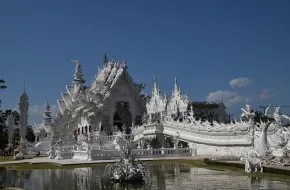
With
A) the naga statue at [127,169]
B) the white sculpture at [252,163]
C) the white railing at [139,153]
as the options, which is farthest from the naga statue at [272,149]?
the white railing at [139,153]

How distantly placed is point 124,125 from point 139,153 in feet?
53.6

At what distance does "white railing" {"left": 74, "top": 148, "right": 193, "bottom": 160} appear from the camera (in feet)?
104

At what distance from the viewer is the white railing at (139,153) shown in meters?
31.8

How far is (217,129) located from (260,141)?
31.3 ft

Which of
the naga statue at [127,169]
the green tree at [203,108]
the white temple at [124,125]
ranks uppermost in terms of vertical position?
the green tree at [203,108]

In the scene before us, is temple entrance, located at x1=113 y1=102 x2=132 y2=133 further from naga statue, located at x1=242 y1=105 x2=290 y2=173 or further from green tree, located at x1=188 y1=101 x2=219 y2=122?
naga statue, located at x1=242 y1=105 x2=290 y2=173

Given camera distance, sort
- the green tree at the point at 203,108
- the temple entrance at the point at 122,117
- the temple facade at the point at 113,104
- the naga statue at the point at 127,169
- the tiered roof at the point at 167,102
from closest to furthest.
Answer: the naga statue at the point at 127,169, the tiered roof at the point at 167,102, the temple facade at the point at 113,104, the temple entrance at the point at 122,117, the green tree at the point at 203,108

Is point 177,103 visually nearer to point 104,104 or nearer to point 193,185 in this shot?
point 104,104

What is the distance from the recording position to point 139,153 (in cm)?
3366

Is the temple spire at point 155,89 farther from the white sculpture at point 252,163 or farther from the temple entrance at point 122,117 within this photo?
the white sculpture at point 252,163

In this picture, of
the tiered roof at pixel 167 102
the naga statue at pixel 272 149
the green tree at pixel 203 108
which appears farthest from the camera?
the green tree at pixel 203 108

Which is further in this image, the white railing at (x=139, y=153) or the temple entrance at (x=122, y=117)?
the temple entrance at (x=122, y=117)

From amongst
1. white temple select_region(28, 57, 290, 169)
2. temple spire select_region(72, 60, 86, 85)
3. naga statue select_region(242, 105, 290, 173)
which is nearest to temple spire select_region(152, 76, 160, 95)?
white temple select_region(28, 57, 290, 169)

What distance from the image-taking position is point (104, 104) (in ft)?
158
